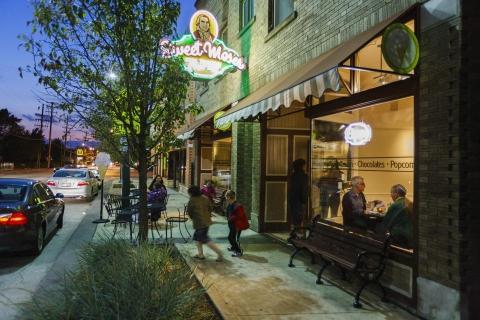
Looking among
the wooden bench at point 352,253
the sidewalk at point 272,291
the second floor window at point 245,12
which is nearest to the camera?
the sidewalk at point 272,291

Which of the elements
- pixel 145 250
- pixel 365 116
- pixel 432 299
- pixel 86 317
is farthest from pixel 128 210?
pixel 432 299

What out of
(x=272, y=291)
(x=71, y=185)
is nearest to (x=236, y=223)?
(x=272, y=291)

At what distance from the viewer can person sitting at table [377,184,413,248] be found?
588 centimetres

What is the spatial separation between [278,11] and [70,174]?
1298cm

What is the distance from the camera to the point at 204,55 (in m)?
12.0

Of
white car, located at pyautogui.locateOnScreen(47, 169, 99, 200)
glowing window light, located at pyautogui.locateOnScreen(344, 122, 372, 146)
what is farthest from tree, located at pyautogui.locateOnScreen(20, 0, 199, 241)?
Result: white car, located at pyautogui.locateOnScreen(47, 169, 99, 200)

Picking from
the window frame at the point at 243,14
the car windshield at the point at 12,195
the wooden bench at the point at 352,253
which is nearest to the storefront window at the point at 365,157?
the wooden bench at the point at 352,253

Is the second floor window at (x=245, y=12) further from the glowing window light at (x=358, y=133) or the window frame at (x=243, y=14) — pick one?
the glowing window light at (x=358, y=133)

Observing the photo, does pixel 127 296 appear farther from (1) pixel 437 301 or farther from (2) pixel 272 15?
(2) pixel 272 15

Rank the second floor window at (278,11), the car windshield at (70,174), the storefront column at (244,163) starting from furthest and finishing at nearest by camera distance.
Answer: the car windshield at (70,174) < the storefront column at (244,163) < the second floor window at (278,11)

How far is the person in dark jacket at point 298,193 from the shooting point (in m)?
9.87

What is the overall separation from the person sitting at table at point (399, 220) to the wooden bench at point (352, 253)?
258 millimetres

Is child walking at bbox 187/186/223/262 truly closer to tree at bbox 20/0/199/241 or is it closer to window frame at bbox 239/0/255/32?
tree at bbox 20/0/199/241

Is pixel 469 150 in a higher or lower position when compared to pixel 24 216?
higher
